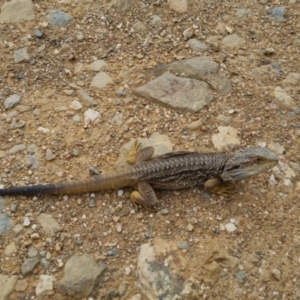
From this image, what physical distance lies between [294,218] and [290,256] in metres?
0.47

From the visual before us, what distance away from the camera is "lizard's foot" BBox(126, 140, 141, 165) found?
18.2 ft

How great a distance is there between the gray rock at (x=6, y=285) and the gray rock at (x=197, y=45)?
3792 mm

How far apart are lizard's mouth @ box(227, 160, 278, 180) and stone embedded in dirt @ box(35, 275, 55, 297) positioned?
220 centimetres

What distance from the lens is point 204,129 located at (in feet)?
19.3

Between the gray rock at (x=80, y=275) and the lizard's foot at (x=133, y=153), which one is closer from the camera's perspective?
the gray rock at (x=80, y=275)

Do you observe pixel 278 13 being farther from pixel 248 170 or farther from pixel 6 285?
pixel 6 285

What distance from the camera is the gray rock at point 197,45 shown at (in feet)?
22.0

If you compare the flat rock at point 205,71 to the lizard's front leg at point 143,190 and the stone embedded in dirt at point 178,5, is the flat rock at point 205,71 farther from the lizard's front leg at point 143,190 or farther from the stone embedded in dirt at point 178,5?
the lizard's front leg at point 143,190

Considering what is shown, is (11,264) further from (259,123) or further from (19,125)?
(259,123)

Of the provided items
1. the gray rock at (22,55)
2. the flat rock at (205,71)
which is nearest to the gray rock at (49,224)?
the gray rock at (22,55)

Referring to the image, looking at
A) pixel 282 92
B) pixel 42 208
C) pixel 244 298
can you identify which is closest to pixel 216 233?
pixel 244 298

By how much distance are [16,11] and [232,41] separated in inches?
121

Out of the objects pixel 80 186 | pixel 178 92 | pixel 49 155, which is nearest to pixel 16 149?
pixel 49 155

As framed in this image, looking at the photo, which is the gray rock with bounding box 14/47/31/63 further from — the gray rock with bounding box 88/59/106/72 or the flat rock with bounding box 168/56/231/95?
the flat rock with bounding box 168/56/231/95
